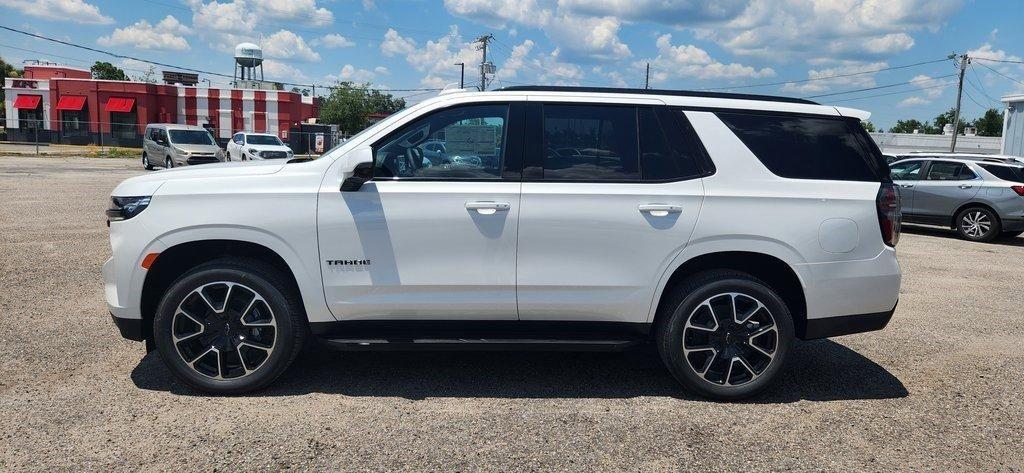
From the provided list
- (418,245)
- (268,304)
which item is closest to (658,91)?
(418,245)

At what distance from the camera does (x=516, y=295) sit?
4320 mm

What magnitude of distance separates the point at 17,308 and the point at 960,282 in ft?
33.1

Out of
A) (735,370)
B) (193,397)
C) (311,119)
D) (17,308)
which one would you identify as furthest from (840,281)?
(311,119)

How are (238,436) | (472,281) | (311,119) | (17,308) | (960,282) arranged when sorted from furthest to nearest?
(311,119), (960,282), (17,308), (472,281), (238,436)

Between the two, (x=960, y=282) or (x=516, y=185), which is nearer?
(x=516, y=185)

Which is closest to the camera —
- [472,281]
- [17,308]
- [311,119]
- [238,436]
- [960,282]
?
[238,436]

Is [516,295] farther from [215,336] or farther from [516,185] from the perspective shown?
[215,336]

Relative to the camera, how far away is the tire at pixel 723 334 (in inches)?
173

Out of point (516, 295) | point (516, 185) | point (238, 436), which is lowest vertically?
point (238, 436)

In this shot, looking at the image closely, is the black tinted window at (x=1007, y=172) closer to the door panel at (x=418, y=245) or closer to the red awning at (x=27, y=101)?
the door panel at (x=418, y=245)

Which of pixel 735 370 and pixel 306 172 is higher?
pixel 306 172

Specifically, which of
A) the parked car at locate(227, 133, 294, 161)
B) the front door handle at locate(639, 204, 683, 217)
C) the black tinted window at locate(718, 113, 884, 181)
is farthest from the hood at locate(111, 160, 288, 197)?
the parked car at locate(227, 133, 294, 161)

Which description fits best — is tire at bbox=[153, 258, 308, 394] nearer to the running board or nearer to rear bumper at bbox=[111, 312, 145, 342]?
rear bumper at bbox=[111, 312, 145, 342]

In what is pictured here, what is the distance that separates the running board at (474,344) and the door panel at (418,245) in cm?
20
